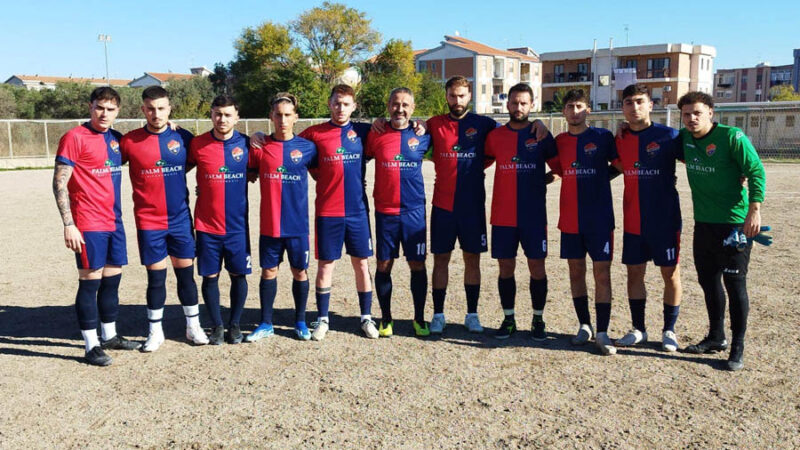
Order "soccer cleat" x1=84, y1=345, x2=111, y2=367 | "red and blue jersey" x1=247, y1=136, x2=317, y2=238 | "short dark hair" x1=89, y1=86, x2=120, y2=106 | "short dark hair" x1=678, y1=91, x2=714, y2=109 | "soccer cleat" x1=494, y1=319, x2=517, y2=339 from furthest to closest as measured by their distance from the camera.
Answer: "soccer cleat" x1=494, y1=319, x2=517, y2=339, "red and blue jersey" x1=247, y1=136, x2=317, y2=238, "short dark hair" x1=89, y1=86, x2=120, y2=106, "soccer cleat" x1=84, y1=345, x2=111, y2=367, "short dark hair" x1=678, y1=91, x2=714, y2=109

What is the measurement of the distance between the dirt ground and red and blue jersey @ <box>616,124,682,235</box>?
1089 millimetres

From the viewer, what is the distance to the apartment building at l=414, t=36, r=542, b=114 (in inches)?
2953

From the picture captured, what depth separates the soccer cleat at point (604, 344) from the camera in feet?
17.2

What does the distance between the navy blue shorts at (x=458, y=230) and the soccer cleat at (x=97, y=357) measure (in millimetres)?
2911

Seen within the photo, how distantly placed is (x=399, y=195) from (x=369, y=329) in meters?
1.24

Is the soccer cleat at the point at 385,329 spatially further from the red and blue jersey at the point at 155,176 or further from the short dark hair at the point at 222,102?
the short dark hair at the point at 222,102

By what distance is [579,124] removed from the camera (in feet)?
18.0

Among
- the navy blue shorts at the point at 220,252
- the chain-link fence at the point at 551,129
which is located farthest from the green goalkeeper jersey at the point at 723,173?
the chain-link fence at the point at 551,129

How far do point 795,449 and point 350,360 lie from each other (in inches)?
122

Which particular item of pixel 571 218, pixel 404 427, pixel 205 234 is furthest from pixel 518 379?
pixel 205 234

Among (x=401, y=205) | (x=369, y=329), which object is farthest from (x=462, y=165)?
(x=369, y=329)

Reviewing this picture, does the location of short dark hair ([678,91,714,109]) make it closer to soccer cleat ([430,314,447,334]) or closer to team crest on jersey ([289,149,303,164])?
soccer cleat ([430,314,447,334])

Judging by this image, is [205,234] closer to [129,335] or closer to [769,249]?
[129,335]

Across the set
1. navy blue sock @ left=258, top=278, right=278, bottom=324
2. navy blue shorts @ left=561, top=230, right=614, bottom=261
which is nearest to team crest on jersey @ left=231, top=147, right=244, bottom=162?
navy blue sock @ left=258, top=278, right=278, bottom=324
